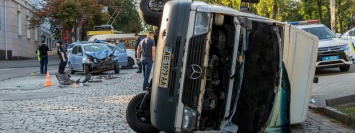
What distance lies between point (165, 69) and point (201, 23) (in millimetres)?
642

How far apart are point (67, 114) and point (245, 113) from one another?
3992 millimetres

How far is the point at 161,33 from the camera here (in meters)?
5.19

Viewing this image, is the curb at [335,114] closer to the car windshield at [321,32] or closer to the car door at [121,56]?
the car windshield at [321,32]

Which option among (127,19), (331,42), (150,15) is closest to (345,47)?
(331,42)

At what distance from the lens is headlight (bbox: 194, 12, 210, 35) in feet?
15.7

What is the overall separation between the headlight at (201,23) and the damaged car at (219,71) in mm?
11

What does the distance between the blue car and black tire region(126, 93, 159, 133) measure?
1272cm

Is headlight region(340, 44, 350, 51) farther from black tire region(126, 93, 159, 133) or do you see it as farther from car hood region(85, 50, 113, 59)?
black tire region(126, 93, 159, 133)

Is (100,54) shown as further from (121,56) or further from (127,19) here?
(127,19)

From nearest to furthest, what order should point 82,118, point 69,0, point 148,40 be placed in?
point 82,118
point 148,40
point 69,0

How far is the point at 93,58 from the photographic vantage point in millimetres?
18656

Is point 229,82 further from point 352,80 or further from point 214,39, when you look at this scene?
point 352,80

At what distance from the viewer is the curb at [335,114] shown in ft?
23.9

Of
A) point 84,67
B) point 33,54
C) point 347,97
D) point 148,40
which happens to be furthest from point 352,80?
point 33,54
